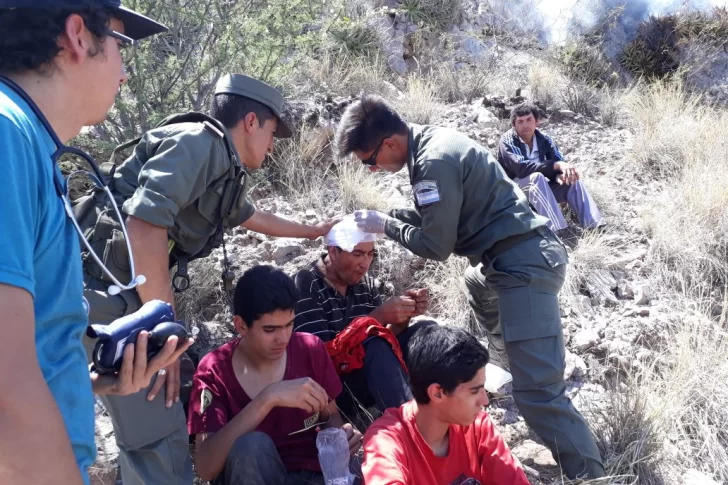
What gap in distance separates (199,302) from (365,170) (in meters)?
1.93

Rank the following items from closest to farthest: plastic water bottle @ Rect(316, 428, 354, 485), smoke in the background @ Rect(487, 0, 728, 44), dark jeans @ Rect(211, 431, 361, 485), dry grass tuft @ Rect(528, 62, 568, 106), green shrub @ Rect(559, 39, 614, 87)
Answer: dark jeans @ Rect(211, 431, 361, 485)
plastic water bottle @ Rect(316, 428, 354, 485)
dry grass tuft @ Rect(528, 62, 568, 106)
green shrub @ Rect(559, 39, 614, 87)
smoke in the background @ Rect(487, 0, 728, 44)

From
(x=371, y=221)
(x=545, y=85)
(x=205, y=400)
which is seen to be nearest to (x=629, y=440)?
(x=371, y=221)

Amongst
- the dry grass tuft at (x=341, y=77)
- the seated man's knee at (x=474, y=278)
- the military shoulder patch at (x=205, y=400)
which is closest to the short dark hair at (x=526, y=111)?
the dry grass tuft at (x=341, y=77)

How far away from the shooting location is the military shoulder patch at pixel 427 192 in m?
2.87

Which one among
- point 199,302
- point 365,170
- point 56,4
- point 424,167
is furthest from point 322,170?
point 56,4

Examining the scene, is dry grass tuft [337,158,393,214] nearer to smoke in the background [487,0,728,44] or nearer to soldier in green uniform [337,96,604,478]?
soldier in green uniform [337,96,604,478]

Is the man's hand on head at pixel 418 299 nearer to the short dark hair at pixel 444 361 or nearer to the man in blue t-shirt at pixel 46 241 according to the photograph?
the short dark hair at pixel 444 361

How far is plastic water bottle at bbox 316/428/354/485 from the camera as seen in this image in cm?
249

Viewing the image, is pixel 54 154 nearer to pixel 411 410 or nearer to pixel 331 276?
pixel 411 410

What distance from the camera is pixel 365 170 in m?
5.58

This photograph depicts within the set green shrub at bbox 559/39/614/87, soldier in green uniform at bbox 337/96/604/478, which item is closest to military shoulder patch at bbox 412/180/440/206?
soldier in green uniform at bbox 337/96/604/478

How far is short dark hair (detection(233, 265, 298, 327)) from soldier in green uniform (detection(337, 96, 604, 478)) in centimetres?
64

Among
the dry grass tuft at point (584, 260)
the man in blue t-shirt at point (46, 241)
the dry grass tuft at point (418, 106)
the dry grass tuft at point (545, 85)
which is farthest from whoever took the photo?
the dry grass tuft at point (545, 85)

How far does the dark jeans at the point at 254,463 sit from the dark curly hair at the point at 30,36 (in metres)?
1.59
